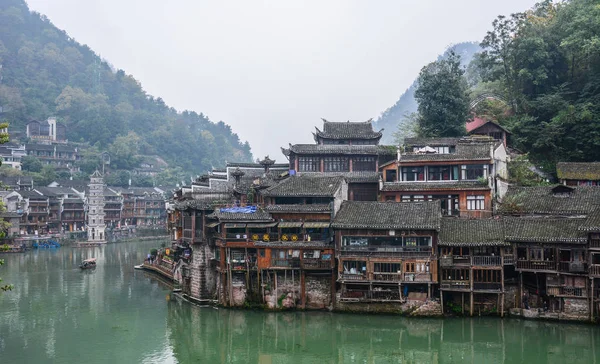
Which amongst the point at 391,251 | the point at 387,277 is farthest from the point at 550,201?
the point at 387,277

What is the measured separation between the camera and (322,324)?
29250 mm

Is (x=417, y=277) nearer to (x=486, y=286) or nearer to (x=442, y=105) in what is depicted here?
(x=486, y=286)

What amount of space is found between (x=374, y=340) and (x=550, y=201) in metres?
14.2

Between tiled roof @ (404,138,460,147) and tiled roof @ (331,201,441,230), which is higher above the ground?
tiled roof @ (404,138,460,147)

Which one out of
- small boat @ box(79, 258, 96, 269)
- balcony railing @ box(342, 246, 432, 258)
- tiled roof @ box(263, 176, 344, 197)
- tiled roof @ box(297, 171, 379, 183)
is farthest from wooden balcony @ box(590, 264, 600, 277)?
small boat @ box(79, 258, 96, 269)

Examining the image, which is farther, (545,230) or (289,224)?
(289,224)

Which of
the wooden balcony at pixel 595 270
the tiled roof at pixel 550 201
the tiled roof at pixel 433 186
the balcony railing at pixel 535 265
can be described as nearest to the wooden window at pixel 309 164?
the tiled roof at pixel 433 186

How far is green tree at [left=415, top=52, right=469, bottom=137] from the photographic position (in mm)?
45469

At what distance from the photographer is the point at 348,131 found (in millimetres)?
44312

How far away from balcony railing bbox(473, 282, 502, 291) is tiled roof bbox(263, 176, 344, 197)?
9.59m

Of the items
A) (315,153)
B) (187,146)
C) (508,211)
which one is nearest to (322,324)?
(508,211)

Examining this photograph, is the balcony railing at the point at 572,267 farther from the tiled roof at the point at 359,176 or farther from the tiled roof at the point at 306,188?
the tiled roof at the point at 359,176

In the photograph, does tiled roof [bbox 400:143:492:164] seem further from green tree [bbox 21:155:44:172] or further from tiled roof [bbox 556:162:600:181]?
green tree [bbox 21:155:44:172]

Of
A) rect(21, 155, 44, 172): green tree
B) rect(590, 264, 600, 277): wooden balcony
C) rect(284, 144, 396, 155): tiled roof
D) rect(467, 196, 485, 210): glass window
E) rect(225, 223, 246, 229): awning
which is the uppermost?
rect(21, 155, 44, 172): green tree
